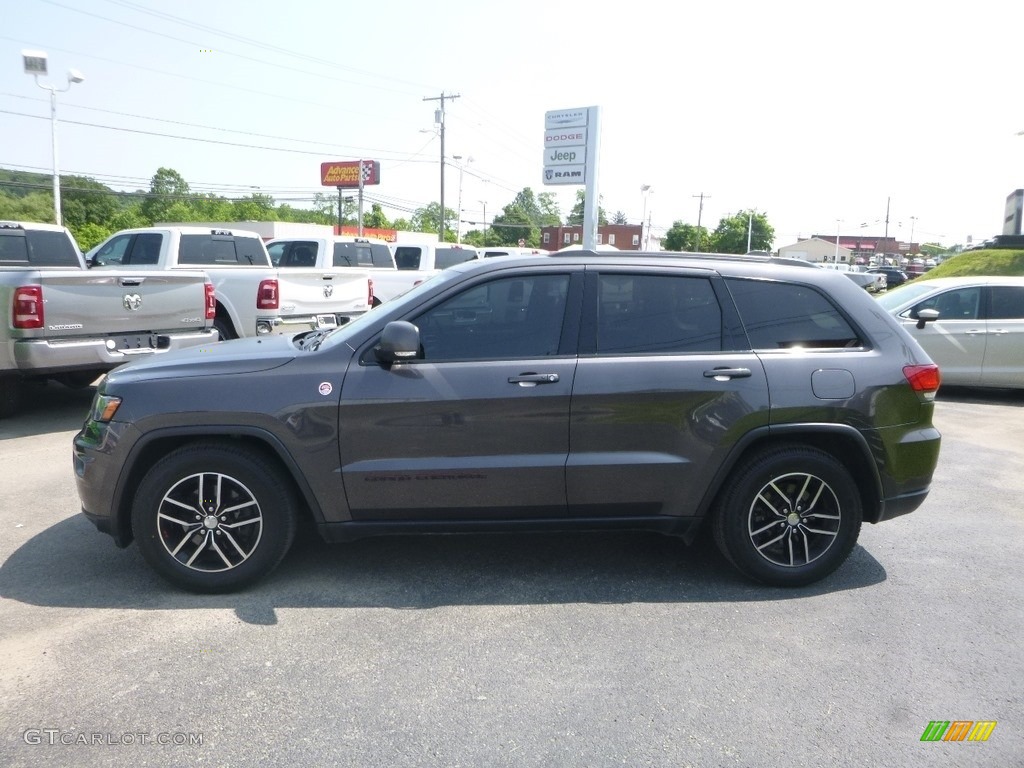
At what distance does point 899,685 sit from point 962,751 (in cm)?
43

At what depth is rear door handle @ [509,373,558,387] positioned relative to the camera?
413 centimetres

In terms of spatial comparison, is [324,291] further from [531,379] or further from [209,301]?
[531,379]

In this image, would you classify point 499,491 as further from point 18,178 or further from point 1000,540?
point 18,178

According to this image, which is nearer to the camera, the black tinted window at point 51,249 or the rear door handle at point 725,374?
the rear door handle at point 725,374

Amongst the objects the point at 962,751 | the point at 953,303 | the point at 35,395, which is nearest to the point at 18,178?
the point at 35,395

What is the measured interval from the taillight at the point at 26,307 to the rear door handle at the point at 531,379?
5.50 metres

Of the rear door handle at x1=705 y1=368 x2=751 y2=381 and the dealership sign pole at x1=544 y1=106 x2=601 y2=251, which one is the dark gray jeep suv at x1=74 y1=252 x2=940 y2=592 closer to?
the rear door handle at x1=705 y1=368 x2=751 y2=381

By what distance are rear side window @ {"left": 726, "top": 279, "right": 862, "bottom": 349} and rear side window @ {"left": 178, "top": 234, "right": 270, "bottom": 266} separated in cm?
892

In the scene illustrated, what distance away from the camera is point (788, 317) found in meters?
4.43

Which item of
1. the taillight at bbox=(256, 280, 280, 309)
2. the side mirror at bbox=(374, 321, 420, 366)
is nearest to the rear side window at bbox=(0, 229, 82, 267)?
the taillight at bbox=(256, 280, 280, 309)

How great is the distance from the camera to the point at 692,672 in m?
3.52

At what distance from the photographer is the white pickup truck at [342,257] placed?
14.2 m

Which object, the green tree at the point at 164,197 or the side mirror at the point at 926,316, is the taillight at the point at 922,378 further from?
the green tree at the point at 164,197

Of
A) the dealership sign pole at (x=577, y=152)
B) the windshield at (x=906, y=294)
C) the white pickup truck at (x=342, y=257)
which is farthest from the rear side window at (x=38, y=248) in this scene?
the dealership sign pole at (x=577, y=152)
